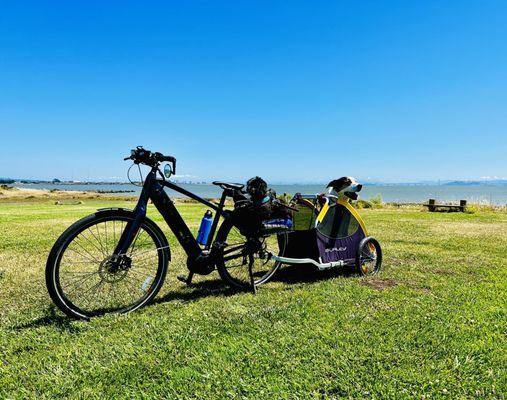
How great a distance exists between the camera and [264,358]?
2990mm

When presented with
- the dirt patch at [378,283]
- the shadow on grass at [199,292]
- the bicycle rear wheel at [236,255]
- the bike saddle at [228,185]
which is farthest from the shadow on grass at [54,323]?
the dirt patch at [378,283]

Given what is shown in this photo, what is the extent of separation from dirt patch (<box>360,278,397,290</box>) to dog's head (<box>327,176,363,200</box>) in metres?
1.29

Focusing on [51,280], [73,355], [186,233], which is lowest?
[73,355]

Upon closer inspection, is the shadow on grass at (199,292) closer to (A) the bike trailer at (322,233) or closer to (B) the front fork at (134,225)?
(B) the front fork at (134,225)

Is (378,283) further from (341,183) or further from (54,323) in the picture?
(54,323)

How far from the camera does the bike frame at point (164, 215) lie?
394 centimetres

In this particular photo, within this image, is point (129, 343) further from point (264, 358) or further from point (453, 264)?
point (453, 264)

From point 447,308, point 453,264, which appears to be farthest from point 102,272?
point 453,264

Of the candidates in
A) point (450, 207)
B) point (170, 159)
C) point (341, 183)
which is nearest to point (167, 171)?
point (170, 159)

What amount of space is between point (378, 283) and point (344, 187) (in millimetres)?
1480

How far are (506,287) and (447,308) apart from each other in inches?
58.6

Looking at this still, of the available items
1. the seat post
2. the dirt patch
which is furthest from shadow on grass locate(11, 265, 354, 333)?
the seat post

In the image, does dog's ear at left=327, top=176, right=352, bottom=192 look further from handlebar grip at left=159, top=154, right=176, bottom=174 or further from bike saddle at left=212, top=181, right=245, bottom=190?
handlebar grip at left=159, top=154, right=176, bottom=174

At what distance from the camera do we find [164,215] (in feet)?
14.2
